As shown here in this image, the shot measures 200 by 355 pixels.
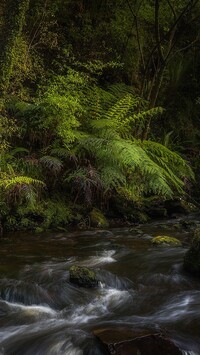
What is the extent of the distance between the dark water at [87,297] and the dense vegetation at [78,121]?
149 centimetres

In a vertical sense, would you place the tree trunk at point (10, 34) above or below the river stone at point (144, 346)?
above

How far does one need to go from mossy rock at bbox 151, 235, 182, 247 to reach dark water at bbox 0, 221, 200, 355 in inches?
6.1

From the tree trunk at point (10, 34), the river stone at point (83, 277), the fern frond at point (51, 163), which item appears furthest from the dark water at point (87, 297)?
the tree trunk at point (10, 34)

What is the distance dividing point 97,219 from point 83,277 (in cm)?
327

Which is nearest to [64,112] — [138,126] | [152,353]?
[138,126]

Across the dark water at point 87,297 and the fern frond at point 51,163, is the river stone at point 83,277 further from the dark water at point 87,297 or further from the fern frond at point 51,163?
the fern frond at point 51,163

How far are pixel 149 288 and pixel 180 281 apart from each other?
425mm

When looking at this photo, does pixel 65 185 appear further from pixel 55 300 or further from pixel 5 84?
pixel 55 300

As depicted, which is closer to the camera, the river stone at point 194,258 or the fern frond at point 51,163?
the river stone at point 194,258

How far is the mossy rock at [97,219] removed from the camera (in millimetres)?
8414

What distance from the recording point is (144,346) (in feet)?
11.7

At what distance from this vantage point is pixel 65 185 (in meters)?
8.78

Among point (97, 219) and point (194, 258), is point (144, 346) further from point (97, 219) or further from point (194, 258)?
point (97, 219)

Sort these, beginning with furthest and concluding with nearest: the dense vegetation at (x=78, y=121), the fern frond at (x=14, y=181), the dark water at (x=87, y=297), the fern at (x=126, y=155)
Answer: the fern at (x=126, y=155) → the dense vegetation at (x=78, y=121) → the fern frond at (x=14, y=181) → the dark water at (x=87, y=297)
